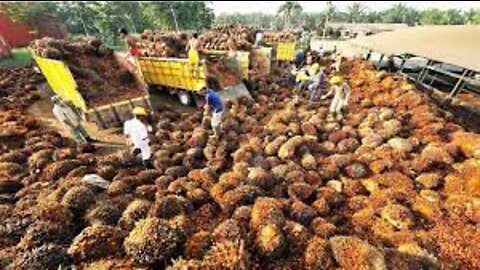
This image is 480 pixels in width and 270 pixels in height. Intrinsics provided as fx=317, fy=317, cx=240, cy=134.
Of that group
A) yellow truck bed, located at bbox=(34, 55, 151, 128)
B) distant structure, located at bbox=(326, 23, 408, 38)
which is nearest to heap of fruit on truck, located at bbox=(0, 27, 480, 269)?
yellow truck bed, located at bbox=(34, 55, 151, 128)

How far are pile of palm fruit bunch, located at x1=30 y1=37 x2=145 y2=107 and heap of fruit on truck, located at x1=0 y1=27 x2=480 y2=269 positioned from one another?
6 centimetres

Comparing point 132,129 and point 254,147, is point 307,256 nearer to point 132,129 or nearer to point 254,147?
point 254,147

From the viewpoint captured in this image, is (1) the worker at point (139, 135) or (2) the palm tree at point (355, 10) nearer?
(1) the worker at point (139, 135)

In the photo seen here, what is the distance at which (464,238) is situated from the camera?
4.54 meters

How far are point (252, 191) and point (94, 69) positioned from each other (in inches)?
298

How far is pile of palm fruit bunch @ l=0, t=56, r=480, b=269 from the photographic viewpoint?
3.66 m

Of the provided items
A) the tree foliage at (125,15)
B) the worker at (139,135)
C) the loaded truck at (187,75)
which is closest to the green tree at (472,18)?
the tree foliage at (125,15)

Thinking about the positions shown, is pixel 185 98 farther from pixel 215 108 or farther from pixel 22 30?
pixel 22 30

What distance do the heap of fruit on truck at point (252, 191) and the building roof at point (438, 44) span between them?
4.52ft

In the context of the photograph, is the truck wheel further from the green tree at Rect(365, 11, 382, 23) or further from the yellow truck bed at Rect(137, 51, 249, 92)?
the green tree at Rect(365, 11, 382, 23)

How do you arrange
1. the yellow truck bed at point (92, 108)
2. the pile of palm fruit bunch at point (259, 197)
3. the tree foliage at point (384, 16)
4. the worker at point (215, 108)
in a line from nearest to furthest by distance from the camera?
the pile of palm fruit bunch at point (259, 197)
the worker at point (215, 108)
the yellow truck bed at point (92, 108)
the tree foliage at point (384, 16)

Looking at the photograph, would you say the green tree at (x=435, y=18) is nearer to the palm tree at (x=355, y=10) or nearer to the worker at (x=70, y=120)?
the palm tree at (x=355, y=10)

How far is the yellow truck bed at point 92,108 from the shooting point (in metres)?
8.68

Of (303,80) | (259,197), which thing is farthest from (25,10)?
(259,197)
